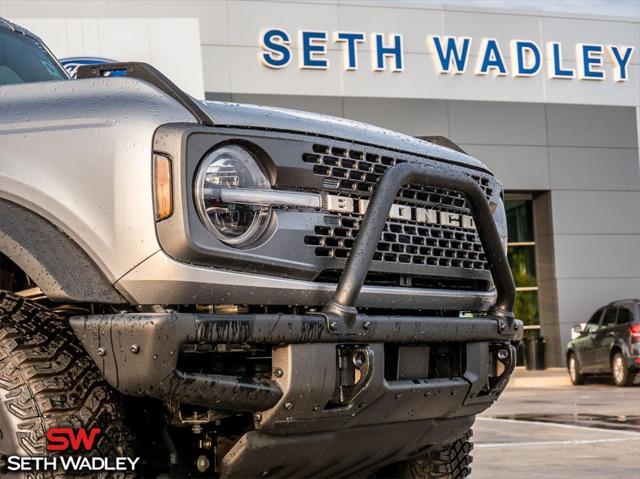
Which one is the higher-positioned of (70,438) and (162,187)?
(162,187)

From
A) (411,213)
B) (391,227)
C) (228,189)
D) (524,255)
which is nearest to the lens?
(228,189)

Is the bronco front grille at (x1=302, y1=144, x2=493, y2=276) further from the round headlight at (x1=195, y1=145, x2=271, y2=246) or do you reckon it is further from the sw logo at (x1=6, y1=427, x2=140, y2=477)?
the sw logo at (x1=6, y1=427, x2=140, y2=477)

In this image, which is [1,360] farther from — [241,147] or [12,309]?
[241,147]

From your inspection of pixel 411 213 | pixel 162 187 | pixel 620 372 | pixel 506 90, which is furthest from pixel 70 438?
pixel 506 90

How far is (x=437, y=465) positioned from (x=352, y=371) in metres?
1.37

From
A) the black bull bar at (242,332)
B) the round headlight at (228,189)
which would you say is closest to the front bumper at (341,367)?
the black bull bar at (242,332)

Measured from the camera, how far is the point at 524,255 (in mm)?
31250

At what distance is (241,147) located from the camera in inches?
131

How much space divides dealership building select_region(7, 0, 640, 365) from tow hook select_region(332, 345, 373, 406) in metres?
23.9

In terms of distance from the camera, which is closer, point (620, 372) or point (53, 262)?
point (53, 262)

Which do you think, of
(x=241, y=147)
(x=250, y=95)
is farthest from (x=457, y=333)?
(x=250, y=95)

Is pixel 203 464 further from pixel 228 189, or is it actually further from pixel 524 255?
pixel 524 255

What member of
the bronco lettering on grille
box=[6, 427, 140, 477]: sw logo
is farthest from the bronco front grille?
box=[6, 427, 140, 477]: sw logo

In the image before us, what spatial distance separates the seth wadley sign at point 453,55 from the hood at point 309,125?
2427 cm
